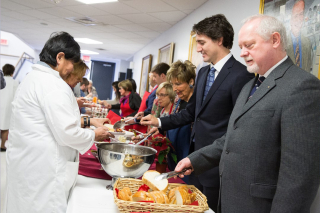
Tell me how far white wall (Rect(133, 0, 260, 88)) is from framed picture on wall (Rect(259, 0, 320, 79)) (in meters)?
0.71

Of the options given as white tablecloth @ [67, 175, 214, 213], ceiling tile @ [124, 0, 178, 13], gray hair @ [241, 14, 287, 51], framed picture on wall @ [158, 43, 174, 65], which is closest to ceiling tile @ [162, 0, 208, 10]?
ceiling tile @ [124, 0, 178, 13]

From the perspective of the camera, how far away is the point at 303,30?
185cm

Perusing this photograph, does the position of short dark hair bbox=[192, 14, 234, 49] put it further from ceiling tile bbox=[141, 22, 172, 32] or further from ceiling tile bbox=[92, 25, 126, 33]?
ceiling tile bbox=[92, 25, 126, 33]

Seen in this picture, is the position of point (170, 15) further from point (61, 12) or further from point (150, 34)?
point (61, 12)

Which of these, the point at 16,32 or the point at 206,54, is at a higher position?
the point at 16,32

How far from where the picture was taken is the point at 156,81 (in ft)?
12.5

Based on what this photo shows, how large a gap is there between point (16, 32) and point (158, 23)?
5308mm

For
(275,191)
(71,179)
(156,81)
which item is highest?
(156,81)

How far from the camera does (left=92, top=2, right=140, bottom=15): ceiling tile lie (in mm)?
4762

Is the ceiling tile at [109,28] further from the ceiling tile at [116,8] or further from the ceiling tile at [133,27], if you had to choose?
the ceiling tile at [116,8]

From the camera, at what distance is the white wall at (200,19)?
2.96 meters

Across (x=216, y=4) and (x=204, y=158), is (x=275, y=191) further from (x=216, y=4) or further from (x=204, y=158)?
(x=216, y=4)

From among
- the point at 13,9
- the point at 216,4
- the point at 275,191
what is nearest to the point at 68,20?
the point at 13,9

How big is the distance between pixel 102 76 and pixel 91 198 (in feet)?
47.8
